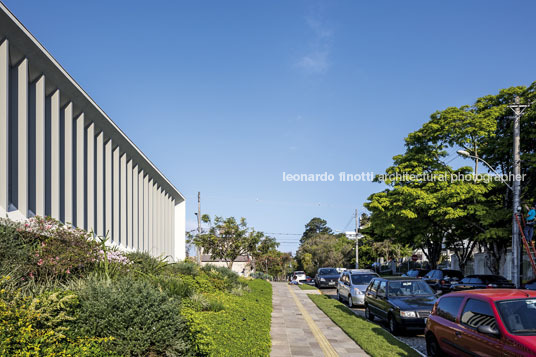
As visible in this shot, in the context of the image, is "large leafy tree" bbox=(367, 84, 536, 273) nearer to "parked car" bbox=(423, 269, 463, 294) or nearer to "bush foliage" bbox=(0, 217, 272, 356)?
"parked car" bbox=(423, 269, 463, 294)

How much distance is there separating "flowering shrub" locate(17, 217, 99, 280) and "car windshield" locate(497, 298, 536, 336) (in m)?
7.60

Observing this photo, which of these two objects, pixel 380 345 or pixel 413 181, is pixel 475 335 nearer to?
pixel 380 345

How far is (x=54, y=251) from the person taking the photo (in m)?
8.74

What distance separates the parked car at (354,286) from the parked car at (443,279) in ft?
21.2

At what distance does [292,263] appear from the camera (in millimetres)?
92062

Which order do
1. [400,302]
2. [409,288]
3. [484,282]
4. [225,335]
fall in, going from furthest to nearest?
[484,282]
[409,288]
[400,302]
[225,335]

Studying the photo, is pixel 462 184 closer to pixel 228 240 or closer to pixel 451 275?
pixel 451 275

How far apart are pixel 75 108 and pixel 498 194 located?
25.7 meters

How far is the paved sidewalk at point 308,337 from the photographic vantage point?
393 inches

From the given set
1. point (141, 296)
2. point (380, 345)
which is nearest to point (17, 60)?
point (141, 296)

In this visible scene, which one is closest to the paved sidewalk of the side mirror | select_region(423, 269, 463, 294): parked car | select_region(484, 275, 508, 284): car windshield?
the side mirror

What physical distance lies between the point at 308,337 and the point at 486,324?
547 centimetres

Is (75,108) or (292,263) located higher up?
(75,108)

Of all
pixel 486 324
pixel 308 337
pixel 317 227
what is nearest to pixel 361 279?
pixel 308 337
